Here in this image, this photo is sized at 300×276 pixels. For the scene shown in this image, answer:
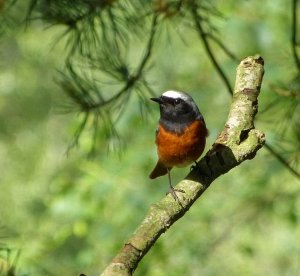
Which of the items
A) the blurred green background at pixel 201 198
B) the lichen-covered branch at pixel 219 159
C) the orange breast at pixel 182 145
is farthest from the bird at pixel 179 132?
the lichen-covered branch at pixel 219 159

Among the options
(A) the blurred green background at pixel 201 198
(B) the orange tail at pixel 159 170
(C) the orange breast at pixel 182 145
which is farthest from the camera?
(A) the blurred green background at pixel 201 198

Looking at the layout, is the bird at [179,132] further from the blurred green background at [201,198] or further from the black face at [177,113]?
the blurred green background at [201,198]

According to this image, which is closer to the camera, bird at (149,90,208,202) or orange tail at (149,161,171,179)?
bird at (149,90,208,202)

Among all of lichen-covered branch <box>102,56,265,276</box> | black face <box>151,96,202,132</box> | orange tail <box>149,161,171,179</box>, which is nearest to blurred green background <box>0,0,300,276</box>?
black face <box>151,96,202,132</box>

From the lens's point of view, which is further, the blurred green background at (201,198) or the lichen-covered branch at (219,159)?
the blurred green background at (201,198)

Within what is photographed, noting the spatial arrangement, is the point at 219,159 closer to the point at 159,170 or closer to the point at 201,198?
the point at 159,170

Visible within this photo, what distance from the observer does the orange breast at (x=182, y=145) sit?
3.41m

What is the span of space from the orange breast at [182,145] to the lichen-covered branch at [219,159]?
82 cm

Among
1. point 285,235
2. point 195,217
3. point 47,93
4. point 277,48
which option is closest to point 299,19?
point 277,48

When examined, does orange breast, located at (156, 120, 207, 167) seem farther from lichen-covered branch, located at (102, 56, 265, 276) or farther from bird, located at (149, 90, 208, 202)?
lichen-covered branch, located at (102, 56, 265, 276)

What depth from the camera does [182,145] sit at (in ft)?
11.2

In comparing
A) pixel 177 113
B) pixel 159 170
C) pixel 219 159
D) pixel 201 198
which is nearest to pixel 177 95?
pixel 177 113

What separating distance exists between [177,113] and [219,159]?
1.13m

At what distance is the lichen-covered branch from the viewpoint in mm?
2023
